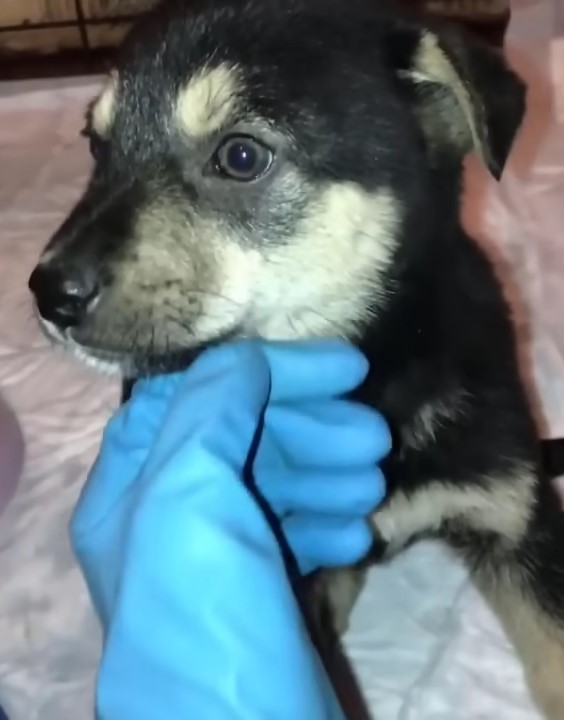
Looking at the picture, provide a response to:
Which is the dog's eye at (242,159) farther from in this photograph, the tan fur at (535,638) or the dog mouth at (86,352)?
the tan fur at (535,638)

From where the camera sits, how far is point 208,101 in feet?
4.27

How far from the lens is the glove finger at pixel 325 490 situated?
132 cm

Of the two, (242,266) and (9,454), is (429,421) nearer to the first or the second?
(242,266)

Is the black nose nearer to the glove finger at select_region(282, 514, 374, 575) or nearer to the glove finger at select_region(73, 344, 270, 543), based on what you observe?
the glove finger at select_region(73, 344, 270, 543)

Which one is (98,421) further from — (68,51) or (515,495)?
(68,51)

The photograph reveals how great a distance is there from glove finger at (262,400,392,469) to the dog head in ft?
0.37

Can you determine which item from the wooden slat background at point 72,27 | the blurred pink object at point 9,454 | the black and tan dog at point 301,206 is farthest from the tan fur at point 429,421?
the wooden slat background at point 72,27

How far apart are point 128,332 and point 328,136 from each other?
29cm

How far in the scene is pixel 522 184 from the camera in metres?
2.41

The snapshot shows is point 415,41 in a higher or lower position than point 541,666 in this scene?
higher

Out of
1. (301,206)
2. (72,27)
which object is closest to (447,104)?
(301,206)

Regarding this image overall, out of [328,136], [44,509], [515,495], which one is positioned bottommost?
[44,509]

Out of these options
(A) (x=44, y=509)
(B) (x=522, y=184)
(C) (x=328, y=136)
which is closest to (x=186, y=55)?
(C) (x=328, y=136)

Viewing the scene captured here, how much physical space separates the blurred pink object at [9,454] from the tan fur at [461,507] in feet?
2.09
